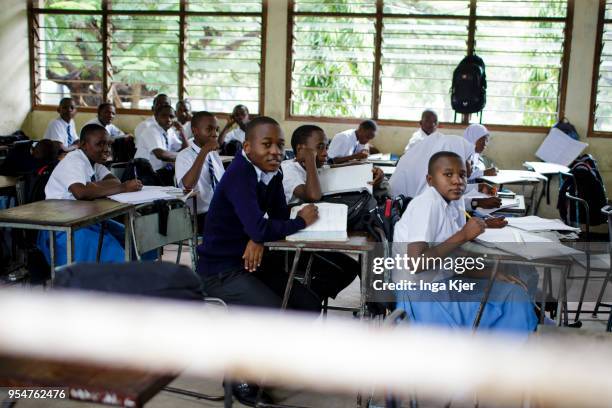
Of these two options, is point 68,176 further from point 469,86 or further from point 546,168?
point 469,86

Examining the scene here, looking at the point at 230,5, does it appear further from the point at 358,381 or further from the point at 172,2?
the point at 358,381

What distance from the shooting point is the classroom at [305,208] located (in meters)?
1.60

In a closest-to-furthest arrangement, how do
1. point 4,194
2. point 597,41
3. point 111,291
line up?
point 111,291
point 4,194
point 597,41

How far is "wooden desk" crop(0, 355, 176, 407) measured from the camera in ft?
4.47

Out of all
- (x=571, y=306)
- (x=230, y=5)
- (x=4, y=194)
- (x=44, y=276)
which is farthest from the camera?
(x=230, y=5)

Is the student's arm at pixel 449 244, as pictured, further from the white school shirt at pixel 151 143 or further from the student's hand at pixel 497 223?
the white school shirt at pixel 151 143

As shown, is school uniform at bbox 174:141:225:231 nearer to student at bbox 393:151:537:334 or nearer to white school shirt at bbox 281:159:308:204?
white school shirt at bbox 281:159:308:204

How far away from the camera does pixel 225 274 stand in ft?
8.78

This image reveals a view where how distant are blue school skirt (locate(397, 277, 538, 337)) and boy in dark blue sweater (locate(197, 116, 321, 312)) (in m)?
0.50

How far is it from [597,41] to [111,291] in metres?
7.11

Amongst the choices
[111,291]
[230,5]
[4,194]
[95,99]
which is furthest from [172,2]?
[111,291]

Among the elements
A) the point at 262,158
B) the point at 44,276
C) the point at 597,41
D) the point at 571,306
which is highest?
the point at 597,41

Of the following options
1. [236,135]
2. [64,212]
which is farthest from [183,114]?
[64,212]

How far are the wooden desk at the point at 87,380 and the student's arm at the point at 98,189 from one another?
2064 millimetres
